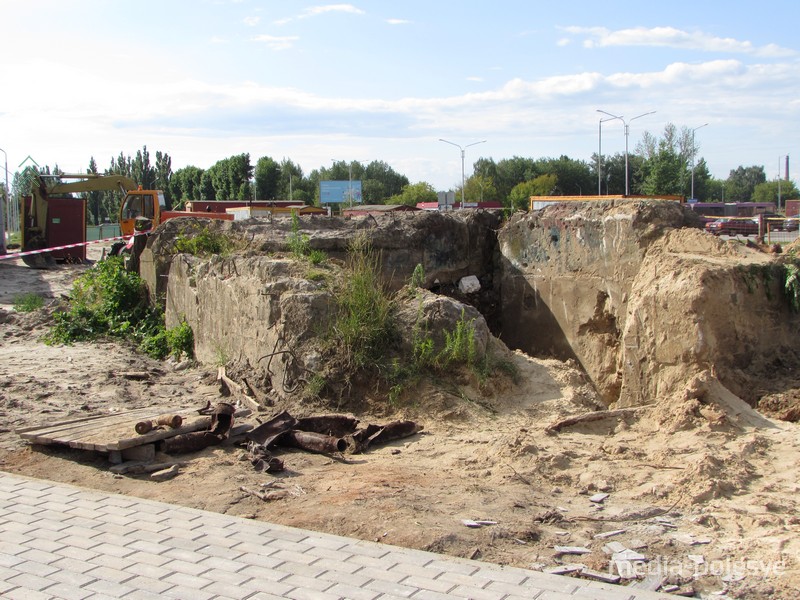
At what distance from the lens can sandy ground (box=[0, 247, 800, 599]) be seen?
4.61 metres

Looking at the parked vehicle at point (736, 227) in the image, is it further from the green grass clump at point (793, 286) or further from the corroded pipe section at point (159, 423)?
the corroded pipe section at point (159, 423)

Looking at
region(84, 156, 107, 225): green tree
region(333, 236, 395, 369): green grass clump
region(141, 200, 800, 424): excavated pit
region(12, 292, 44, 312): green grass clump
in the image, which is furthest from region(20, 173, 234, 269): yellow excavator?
region(84, 156, 107, 225): green tree

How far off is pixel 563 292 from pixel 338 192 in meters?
53.9

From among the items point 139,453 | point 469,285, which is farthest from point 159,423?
point 469,285

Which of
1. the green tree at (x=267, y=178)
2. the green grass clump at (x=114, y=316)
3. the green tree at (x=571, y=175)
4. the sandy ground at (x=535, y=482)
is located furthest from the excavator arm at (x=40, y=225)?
the green tree at (x=571, y=175)

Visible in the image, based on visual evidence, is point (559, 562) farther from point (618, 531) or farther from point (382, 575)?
point (382, 575)

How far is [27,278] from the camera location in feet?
69.3

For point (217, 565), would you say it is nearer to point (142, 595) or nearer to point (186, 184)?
point (142, 595)

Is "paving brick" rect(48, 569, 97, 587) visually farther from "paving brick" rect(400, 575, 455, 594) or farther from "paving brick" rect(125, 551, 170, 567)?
"paving brick" rect(400, 575, 455, 594)

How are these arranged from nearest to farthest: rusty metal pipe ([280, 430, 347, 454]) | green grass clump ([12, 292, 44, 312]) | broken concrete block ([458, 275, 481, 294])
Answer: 1. rusty metal pipe ([280, 430, 347, 454])
2. broken concrete block ([458, 275, 481, 294])
3. green grass clump ([12, 292, 44, 312])

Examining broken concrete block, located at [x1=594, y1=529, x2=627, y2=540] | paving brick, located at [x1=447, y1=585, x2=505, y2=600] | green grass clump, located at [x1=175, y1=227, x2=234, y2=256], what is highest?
green grass clump, located at [x1=175, y1=227, x2=234, y2=256]

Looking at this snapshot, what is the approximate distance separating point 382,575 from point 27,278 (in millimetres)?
19476

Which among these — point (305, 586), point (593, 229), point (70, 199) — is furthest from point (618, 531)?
point (70, 199)

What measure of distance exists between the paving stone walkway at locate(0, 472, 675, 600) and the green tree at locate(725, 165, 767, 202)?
94.6 m
